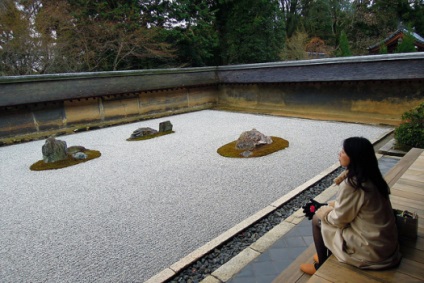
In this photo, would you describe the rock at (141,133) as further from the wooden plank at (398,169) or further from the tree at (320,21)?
the tree at (320,21)

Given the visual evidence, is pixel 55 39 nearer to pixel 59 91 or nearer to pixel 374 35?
pixel 59 91

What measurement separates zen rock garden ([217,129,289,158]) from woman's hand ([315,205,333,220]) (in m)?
3.90

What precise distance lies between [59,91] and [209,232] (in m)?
7.75

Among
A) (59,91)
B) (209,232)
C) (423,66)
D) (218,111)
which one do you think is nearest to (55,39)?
(59,91)

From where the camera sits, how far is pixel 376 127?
315 inches

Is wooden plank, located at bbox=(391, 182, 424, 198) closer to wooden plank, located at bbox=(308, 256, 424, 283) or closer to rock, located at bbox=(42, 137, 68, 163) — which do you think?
wooden plank, located at bbox=(308, 256, 424, 283)

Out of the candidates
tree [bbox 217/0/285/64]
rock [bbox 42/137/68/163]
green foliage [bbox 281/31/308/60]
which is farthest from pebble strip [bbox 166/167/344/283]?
green foliage [bbox 281/31/308/60]

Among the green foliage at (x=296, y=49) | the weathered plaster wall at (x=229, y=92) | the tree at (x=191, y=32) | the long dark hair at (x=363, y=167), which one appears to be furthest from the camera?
the green foliage at (x=296, y=49)

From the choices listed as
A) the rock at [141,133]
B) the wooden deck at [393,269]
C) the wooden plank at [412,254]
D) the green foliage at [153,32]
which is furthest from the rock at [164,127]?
the wooden plank at [412,254]

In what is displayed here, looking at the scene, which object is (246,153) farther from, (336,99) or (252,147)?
(336,99)

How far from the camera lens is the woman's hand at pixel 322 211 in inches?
78.9

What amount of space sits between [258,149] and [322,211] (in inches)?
169

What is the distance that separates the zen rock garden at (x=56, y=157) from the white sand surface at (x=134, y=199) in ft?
0.78

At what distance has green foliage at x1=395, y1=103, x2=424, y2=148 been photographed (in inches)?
214
